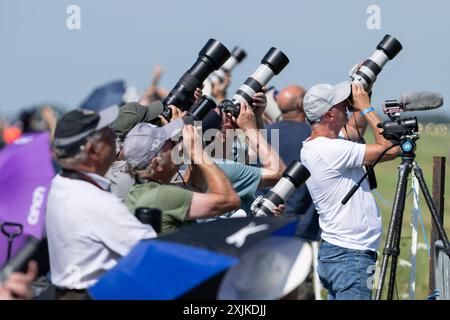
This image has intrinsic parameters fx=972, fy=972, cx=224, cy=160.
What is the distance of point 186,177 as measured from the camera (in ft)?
18.5

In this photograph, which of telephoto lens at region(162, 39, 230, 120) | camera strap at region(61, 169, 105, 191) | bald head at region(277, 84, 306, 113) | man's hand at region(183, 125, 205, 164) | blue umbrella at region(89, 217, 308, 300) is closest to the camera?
blue umbrella at region(89, 217, 308, 300)

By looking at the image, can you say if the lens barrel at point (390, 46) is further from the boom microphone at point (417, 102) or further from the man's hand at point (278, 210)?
the man's hand at point (278, 210)

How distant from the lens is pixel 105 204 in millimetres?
4109

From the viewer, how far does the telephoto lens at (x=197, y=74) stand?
6.31 m

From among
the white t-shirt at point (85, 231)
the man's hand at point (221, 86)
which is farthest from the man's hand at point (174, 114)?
the man's hand at point (221, 86)

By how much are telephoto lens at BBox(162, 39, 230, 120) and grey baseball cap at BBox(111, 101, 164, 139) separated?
302 mm

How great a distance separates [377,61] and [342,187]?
0.94 meters

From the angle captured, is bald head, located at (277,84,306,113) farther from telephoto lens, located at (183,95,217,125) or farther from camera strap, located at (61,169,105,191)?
camera strap, located at (61,169,105,191)

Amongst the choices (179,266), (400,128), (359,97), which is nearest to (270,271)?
(179,266)

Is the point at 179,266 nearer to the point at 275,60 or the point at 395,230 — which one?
the point at 395,230

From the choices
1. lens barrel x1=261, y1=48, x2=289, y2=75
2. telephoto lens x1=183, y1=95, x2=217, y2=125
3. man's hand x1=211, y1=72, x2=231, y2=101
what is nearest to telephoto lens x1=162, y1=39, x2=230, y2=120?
lens barrel x1=261, y1=48, x2=289, y2=75

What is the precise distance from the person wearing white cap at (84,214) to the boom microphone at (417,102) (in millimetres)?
2142

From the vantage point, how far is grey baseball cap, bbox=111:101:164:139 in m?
5.80
